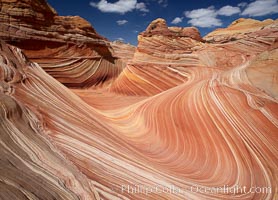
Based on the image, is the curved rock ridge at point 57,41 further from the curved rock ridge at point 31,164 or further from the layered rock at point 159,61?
the curved rock ridge at point 31,164

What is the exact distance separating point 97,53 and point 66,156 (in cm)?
1544

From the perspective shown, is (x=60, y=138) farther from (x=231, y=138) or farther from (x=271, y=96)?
(x=271, y=96)

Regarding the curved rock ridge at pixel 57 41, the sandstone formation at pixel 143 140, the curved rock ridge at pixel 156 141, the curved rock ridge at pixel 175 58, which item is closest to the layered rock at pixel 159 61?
the curved rock ridge at pixel 175 58

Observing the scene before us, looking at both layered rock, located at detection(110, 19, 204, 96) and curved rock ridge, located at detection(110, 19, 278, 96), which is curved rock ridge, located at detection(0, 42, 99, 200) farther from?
layered rock, located at detection(110, 19, 204, 96)

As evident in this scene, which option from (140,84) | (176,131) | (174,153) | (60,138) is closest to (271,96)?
(176,131)

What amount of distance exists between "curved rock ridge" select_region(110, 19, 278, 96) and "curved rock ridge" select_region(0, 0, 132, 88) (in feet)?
11.9

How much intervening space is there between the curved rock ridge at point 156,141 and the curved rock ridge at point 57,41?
8823 millimetres

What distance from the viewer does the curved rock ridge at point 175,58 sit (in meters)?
Answer: 9.98

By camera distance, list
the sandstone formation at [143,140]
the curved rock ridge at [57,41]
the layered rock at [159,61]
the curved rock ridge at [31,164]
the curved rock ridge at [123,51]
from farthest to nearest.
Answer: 1. the curved rock ridge at [123,51]
2. the curved rock ridge at [57,41]
3. the layered rock at [159,61]
4. the sandstone formation at [143,140]
5. the curved rock ridge at [31,164]

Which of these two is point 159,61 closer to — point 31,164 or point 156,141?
point 156,141

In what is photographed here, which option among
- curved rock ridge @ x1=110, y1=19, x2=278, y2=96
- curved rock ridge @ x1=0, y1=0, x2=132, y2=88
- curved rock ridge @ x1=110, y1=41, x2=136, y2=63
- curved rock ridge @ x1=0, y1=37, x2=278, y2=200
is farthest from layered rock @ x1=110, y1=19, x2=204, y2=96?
curved rock ridge @ x1=110, y1=41, x2=136, y2=63

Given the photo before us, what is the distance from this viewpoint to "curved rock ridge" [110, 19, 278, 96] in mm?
9984

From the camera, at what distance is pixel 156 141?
5.29 meters

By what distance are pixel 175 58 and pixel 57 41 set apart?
8.43 m
